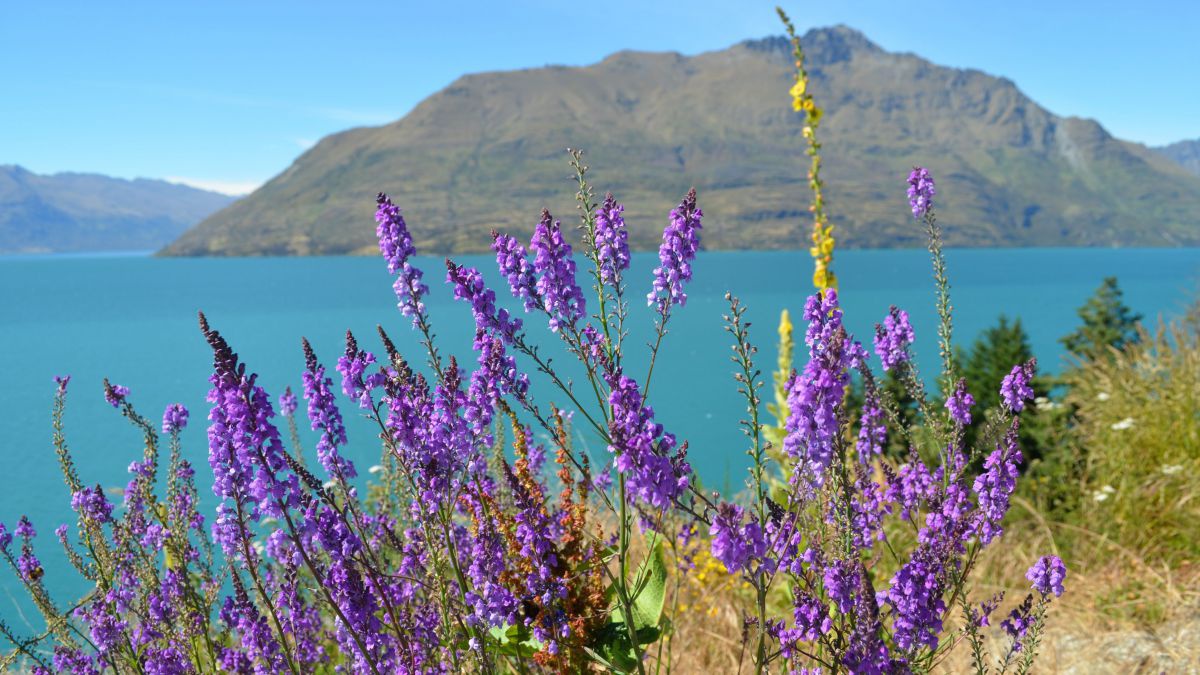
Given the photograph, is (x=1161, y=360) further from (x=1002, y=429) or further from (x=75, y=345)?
(x=75, y=345)

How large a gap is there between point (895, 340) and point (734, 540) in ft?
7.28

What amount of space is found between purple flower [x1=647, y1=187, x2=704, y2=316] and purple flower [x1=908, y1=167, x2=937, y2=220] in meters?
1.62

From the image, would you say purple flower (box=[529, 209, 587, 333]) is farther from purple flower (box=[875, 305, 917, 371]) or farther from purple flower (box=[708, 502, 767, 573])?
purple flower (box=[875, 305, 917, 371])

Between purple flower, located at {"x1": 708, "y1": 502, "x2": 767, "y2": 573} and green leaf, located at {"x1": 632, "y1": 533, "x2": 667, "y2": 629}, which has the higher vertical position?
purple flower, located at {"x1": 708, "y1": 502, "x2": 767, "y2": 573}

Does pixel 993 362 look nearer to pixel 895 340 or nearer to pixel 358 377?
pixel 895 340

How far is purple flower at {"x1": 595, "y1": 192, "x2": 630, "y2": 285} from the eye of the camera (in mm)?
3129

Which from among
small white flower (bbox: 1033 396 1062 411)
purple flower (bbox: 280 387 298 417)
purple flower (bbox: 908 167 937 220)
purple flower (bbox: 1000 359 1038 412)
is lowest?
small white flower (bbox: 1033 396 1062 411)

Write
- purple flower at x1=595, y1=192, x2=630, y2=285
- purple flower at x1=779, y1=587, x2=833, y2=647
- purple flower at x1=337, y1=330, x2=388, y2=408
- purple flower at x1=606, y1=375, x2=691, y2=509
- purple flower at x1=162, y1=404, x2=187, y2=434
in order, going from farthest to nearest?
purple flower at x1=162, y1=404, x2=187, y2=434 → purple flower at x1=337, y1=330, x2=388, y2=408 → purple flower at x1=595, y1=192, x2=630, y2=285 → purple flower at x1=779, y1=587, x2=833, y2=647 → purple flower at x1=606, y1=375, x2=691, y2=509

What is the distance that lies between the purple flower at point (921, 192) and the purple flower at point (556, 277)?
2.04 m

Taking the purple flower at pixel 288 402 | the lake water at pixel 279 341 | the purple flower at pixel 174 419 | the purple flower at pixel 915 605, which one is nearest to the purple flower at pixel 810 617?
Result: the purple flower at pixel 915 605

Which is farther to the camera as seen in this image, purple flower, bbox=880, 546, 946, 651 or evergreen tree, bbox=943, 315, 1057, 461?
evergreen tree, bbox=943, 315, 1057, 461

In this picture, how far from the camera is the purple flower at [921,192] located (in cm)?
409

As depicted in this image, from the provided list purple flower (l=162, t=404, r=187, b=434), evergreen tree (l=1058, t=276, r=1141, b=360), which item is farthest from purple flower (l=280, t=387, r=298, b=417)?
evergreen tree (l=1058, t=276, r=1141, b=360)

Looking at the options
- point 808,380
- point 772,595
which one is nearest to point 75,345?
point 772,595
